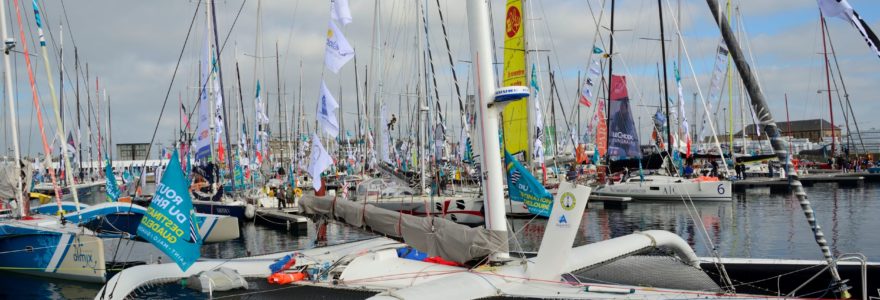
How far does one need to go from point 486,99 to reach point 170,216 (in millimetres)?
4882

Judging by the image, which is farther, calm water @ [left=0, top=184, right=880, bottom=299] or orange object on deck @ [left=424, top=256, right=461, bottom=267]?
calm water @ [left=0, top=184, right=880, bottom=299]

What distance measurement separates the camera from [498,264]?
10125 mm

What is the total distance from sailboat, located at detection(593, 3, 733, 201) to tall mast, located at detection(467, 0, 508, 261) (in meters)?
24.6

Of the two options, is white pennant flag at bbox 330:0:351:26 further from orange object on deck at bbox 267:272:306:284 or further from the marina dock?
the marina dock

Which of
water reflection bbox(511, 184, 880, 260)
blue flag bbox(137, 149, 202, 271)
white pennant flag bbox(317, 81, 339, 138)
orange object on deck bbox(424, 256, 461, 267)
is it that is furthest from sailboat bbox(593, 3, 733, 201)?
blue flag bbox(137, 149, 202, 271)

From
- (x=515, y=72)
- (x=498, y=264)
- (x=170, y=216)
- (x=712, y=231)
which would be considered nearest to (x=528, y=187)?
(x=498, y=264)

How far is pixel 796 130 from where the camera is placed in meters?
128

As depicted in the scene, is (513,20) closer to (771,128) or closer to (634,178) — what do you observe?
(771,128)

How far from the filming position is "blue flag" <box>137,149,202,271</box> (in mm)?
9891

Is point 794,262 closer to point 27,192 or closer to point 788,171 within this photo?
point 788,171

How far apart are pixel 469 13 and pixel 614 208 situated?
2801 centimetres

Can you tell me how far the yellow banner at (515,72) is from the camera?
59.5 ft

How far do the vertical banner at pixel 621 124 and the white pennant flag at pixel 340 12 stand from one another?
76.0 ft

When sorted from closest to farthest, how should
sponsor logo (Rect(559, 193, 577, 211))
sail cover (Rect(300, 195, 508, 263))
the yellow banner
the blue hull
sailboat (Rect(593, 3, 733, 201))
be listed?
sponsor logo (Rect(559, 193, 577, 211)), sail cover (Rect(300, 195, 508, 263)), the yellow banner, the blue hull, sailboat (Rect(593, 3, 733, 201))
